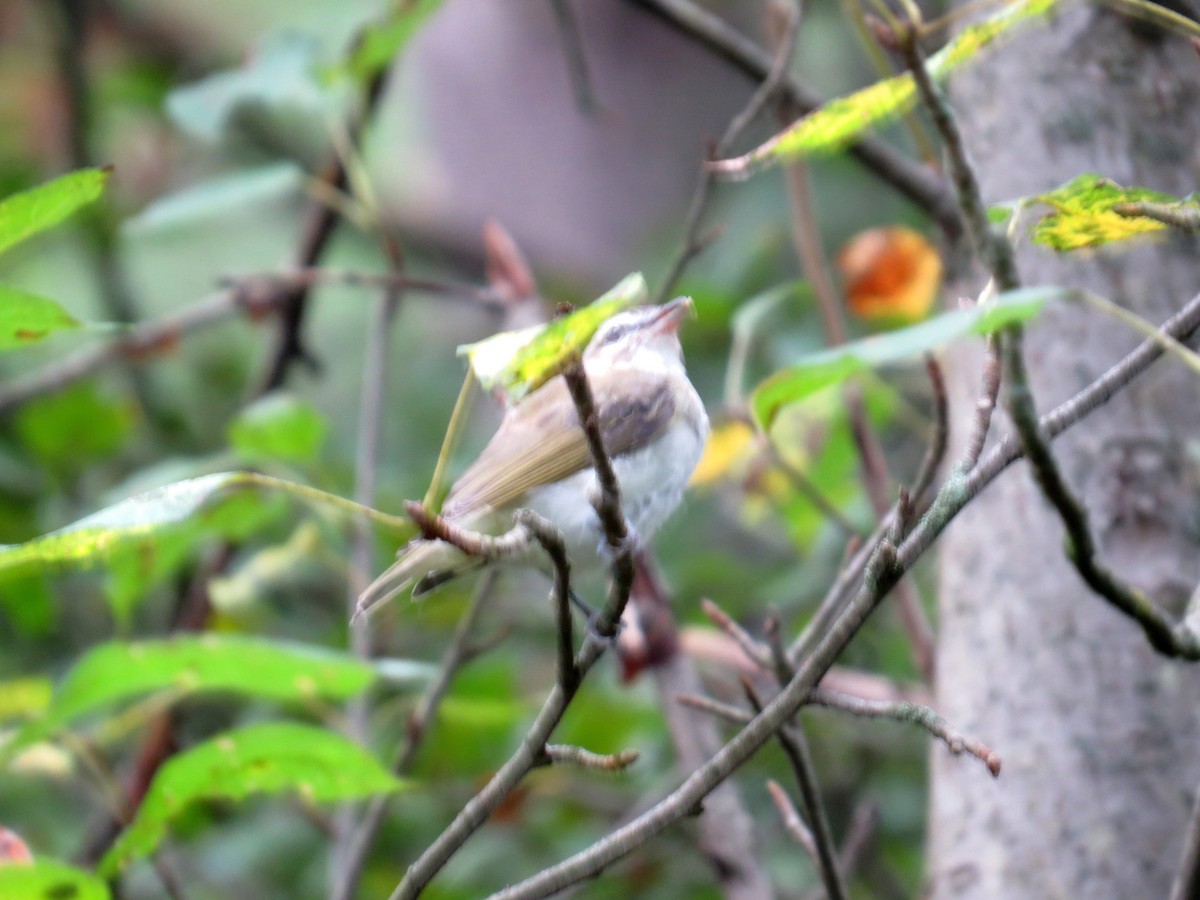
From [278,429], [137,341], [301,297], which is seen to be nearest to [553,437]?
[278,429]

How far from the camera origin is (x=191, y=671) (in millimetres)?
1744

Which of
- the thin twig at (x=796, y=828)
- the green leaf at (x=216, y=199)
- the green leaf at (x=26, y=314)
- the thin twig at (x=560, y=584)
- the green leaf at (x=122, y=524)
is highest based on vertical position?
the green leaf at (x=26, y=314)

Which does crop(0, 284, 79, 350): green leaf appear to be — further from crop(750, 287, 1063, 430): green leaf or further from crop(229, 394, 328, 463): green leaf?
crop(229, 394, 328, 463): green leaf

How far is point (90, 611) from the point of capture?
→ 3832 millimetres

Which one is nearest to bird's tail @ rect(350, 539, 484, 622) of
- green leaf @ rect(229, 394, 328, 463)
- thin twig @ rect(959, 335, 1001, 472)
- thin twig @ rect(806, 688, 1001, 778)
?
green leaf @ rect(229, 394, 328, 463)

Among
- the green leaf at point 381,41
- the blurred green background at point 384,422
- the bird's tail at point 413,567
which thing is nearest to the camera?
the bird's tail at point 413,567

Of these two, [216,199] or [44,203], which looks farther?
[216,199]

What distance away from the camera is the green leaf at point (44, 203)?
1.11 metres

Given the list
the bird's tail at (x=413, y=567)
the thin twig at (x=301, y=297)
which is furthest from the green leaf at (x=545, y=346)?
the thin twig at (x=301, y=297)

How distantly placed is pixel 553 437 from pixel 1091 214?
1372 mm

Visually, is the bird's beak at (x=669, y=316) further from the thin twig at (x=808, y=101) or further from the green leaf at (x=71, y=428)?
the green leaf at (x=71, y=428)

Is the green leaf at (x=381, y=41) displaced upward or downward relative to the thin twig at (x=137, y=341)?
upward

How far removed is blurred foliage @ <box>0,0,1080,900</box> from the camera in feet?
5.39

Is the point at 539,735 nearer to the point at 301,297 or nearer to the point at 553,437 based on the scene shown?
the point at 553,437
